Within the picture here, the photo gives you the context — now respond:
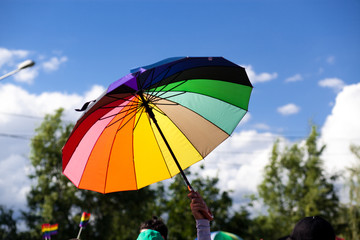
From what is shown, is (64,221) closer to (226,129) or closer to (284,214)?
(284,214)

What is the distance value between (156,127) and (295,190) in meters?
33.2

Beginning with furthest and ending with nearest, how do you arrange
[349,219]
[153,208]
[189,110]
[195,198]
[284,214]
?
[284,214]
[349,219]
[153,208]
[189,110]
[195,198]

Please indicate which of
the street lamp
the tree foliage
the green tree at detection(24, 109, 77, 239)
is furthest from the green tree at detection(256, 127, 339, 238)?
the street lamp

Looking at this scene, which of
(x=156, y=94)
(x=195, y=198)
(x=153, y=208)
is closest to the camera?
(x=195, y=198)

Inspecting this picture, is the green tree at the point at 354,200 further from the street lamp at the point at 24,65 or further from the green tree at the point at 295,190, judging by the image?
the street lamp at the point at 24,65

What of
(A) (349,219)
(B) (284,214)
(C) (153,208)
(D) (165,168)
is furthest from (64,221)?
(D) (165,168)

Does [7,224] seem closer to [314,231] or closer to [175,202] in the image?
[175,202]

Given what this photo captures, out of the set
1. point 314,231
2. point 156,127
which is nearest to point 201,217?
point 314,231

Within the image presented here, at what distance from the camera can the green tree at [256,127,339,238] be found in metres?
34.0

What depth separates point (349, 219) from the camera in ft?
107

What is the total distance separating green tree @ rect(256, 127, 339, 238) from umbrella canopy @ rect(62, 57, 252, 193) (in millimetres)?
31434

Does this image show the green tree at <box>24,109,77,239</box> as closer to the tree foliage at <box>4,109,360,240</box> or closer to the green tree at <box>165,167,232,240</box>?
the tree foliage at <box>4,109,360,240</box>

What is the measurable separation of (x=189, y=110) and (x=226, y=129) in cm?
44

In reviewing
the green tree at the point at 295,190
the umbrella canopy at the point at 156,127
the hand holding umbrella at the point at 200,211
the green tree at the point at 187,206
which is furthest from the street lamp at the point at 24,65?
the green tree at the point at 295,190
